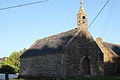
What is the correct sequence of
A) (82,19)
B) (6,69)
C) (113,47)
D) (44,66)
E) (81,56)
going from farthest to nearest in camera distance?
1. (6,69)
2. (113,47)
3. (44,66)
4. (82,19)
5. (81,56)

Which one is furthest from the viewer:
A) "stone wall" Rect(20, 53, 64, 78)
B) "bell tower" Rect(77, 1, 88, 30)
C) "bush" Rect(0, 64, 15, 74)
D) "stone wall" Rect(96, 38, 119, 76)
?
"bush" Rect(0, 64, 15, 74)

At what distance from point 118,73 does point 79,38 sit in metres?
15.1

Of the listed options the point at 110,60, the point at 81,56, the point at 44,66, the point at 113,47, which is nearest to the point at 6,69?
the point at 44,66

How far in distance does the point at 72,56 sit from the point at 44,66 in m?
→ 5.95

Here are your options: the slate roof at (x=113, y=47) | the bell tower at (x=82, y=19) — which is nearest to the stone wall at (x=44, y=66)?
the bell tower at (x=82, y=19)

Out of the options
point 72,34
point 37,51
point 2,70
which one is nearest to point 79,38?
point 72,34

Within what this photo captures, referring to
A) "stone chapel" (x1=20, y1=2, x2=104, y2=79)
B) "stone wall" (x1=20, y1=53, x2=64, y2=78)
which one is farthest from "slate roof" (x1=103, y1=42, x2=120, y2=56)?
"stone wall" (x1=20, y1=53, x2=64, y2=78)

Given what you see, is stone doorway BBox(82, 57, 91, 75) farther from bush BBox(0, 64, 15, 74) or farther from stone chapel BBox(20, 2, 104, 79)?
bush BBox(0, 64, 15, 74)

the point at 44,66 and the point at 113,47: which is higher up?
the point at 113,47

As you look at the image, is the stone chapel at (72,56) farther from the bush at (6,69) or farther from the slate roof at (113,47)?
the bush at (6,69)

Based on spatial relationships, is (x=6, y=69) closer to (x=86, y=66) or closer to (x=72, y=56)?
(x=86, y=66)

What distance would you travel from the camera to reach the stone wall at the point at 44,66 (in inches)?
1337

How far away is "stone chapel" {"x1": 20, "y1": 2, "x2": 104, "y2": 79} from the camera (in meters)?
33.7

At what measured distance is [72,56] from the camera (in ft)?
112
